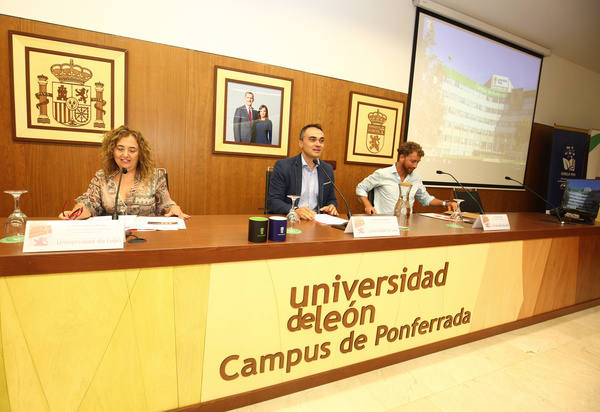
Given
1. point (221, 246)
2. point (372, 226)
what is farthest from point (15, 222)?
point (372, 226)

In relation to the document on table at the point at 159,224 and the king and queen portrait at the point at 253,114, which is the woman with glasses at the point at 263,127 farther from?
the document on table at the point at 159,224

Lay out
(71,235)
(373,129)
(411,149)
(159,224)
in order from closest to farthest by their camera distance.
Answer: (71,235), (159,224), (411,149), (373,129)

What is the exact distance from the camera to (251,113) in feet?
10.4

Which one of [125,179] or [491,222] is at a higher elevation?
[125,179]

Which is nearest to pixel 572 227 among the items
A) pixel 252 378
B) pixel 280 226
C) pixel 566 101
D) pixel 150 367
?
pixel 280 226

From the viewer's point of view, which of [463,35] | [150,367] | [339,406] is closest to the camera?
[150,367]

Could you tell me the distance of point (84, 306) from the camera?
3.55ft

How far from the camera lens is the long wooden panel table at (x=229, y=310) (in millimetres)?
1050

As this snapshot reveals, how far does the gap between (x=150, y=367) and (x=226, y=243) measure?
0.54 meters

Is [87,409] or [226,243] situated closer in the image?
[87,409]

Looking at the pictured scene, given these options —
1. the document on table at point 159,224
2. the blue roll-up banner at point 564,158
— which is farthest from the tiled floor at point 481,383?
the blue roll-up banner at point 564,158

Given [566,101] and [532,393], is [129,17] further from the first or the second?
[566,101]

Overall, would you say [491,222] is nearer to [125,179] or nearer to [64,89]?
[125,179]

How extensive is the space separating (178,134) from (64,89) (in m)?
0.88
